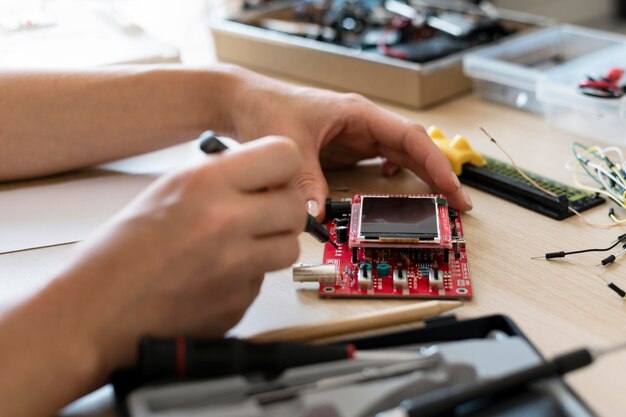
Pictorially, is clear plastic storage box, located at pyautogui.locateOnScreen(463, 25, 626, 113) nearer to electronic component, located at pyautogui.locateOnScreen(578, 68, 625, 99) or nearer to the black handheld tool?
electronic component, located at pyautogui.locateOnScreen(578, 68, 625, 99)

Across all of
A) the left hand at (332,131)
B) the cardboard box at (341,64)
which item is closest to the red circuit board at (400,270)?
the left hand at (332,131)

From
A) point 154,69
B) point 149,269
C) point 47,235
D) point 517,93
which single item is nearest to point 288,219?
point 149,269

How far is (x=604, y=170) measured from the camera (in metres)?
1.01

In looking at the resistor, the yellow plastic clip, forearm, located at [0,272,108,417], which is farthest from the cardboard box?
forearm, located at [0,272,108,417]

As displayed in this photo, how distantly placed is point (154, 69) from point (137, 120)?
0.27ft

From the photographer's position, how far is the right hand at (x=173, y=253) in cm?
61

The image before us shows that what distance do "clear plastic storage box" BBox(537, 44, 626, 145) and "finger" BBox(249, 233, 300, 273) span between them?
0.67 metres

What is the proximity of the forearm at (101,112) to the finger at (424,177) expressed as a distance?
9.3 inches

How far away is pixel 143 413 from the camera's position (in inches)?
21.3

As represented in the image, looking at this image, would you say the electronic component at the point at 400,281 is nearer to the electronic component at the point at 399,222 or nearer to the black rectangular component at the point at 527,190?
the electronic component at the point at 399,222

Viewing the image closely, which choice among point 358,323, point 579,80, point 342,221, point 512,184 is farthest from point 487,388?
point 579,80

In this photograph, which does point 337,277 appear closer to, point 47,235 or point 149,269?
point 149,269

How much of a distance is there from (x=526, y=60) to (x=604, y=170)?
1.51 feet

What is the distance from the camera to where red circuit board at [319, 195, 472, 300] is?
0.77m
